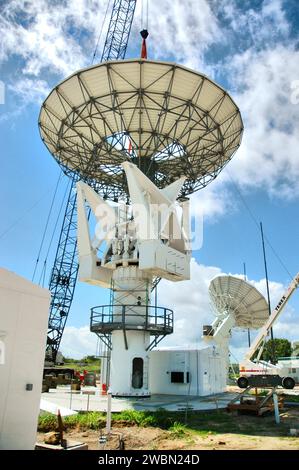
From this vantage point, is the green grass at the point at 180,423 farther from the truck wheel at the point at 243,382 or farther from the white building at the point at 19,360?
the truck wheel at the point at 243,382

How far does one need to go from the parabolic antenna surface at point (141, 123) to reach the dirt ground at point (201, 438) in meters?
18.9

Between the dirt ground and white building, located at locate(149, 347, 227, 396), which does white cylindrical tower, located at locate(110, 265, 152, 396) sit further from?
the dirt ground

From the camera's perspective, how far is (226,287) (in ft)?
135

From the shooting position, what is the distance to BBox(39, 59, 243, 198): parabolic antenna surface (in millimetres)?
24625

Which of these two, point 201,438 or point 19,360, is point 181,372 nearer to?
point 201,438

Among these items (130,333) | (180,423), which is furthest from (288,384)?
(180,423)

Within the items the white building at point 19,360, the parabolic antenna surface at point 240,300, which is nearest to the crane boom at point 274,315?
the parabolic antenna surface at point 240,300

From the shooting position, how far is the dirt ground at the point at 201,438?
12.3 metres

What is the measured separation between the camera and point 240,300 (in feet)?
134

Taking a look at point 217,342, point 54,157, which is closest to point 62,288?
point 217,342

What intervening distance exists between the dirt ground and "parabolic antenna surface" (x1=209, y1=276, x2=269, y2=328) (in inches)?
958

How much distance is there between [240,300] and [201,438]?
93.5ft

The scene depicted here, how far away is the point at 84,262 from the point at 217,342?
18.8 meters

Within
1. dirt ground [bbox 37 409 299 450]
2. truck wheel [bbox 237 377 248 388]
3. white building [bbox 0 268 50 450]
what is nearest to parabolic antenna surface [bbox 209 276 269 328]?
truck wheel [bbox 237 377 248 388]
